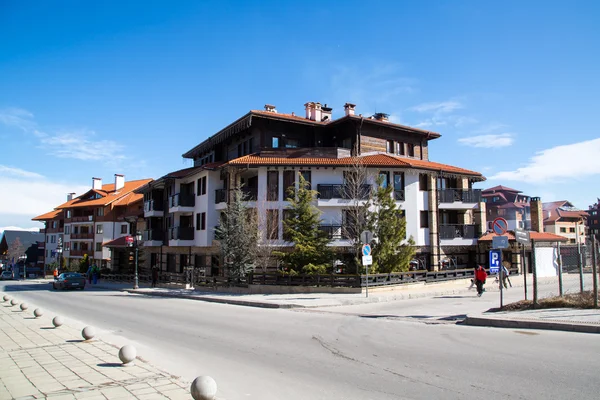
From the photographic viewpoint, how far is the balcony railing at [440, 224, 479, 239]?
33625 millimetres

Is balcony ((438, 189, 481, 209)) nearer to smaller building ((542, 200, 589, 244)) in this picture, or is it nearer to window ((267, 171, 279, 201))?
window ((267, 171, 279, 201))

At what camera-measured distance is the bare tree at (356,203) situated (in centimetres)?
2525

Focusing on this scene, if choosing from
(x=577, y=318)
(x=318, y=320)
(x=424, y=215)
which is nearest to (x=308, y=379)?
(x=318, y=320)

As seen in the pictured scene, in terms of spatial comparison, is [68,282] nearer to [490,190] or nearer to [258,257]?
[258,257]

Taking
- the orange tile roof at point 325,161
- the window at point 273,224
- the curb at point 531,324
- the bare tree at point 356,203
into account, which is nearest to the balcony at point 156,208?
the orange tile roof at point 325,161

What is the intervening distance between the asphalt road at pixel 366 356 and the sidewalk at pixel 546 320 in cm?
49

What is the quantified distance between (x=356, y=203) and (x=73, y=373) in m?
19.5

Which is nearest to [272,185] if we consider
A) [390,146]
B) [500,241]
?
[390,146]

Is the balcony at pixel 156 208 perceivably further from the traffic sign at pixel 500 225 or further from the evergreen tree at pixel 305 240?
the traffic sign at pixel 500 225

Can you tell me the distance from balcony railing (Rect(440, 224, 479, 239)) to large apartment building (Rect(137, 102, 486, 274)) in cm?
7

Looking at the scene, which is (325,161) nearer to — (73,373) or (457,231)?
(457,231)

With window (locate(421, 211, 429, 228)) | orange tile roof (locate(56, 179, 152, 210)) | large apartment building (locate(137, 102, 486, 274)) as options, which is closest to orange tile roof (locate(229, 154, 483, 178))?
large apartment building (locate(137, 102, 486, 274))

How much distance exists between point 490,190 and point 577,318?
3159 inches

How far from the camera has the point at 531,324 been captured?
1183cm
